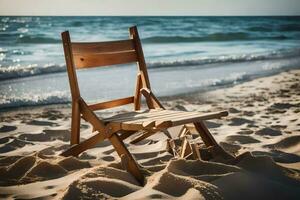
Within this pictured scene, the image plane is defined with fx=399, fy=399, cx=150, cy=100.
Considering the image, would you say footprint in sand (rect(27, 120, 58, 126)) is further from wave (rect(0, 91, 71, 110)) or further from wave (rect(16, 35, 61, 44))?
wave (rect(16, 35, 61, 44))

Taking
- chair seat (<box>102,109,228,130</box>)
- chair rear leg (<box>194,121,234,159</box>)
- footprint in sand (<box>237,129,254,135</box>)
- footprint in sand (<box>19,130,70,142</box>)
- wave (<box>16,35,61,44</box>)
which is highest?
wave (<box>16,35,61,44</box>)

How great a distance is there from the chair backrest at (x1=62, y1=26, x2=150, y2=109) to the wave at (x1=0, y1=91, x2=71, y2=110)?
278cm

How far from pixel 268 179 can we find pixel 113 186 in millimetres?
1047

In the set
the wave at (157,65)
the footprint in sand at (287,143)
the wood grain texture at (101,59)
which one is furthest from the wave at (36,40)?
the footprint in sand at (287,143)

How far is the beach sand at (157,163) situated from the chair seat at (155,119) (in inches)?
12.3

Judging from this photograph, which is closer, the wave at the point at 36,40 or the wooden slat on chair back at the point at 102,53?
the wooden slat on chair back at the point at 102,53

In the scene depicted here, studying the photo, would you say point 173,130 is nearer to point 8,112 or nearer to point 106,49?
point 106,49

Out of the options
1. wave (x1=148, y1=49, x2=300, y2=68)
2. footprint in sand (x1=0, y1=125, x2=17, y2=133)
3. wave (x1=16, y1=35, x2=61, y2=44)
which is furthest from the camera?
wave (x1=16, y1=35, x2=61, y2=44)

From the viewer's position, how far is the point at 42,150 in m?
3.63

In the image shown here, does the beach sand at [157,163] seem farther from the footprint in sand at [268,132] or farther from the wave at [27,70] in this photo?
the wave at [27,70]

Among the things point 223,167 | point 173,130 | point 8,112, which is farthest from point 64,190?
point 8,112

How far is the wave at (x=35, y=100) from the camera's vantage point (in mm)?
6082

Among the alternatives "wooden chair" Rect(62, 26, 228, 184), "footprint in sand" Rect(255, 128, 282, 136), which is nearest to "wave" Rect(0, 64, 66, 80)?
"wooden chair" Rect(62, 26, 228, 184)

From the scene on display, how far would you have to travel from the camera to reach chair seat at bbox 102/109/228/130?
2637 millimetres
